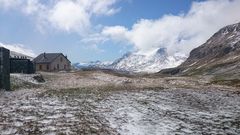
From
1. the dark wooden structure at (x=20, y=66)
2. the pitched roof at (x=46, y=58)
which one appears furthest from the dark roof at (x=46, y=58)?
the dark wooden structure at (x=20, y=66)

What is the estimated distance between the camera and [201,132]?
19.8 m

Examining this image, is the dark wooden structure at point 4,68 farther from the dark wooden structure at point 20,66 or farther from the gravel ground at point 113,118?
the dark wooden structure at point 20,66

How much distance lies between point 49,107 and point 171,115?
30.1 ft

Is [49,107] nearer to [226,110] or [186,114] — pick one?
[186,114]

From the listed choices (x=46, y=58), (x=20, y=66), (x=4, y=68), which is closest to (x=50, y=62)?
(x=46, y=58)

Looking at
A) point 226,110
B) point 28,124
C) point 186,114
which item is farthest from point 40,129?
point 226,110

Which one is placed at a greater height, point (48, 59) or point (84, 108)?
point (48, 59)

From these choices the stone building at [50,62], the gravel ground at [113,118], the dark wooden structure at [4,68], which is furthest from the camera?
the stone building at [50,62]

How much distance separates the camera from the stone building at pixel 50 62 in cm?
16325

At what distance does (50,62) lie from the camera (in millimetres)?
162750

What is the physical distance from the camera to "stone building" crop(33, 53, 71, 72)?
536 feet

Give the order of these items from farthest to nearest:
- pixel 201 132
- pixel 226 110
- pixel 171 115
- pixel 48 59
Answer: pixel 48 59, pixel 226 110, pixel 171 115, pixel 201 132

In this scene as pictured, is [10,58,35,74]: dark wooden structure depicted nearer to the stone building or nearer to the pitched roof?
the stone building

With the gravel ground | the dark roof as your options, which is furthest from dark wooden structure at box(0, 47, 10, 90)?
the dark roof
